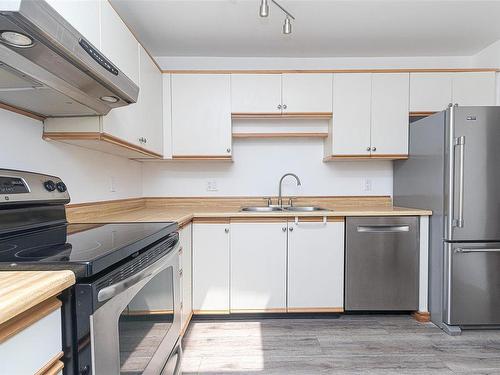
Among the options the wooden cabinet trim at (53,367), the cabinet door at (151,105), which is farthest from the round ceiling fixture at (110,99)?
the wooden cabinet trim at (53,367)

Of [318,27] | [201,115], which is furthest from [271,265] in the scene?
[318,27]

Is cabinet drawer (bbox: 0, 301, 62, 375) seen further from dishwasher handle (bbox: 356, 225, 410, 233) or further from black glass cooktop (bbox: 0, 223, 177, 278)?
dishwasher handle (bbox: 356, 225, 410, 233)

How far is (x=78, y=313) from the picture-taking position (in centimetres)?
68

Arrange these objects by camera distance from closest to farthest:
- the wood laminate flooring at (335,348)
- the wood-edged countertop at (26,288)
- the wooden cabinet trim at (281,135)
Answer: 1. the wood-edged countertop at (26,288)
2. the wood laminate flooring at (335,348)
3. the wooden cabinet trim at (281,135)

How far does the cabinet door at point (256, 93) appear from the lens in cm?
235

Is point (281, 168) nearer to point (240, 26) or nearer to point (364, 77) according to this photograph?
point (364, 77)

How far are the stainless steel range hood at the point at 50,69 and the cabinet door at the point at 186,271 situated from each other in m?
0.95

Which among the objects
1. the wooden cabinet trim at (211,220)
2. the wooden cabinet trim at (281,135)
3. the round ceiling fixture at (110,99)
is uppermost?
the wooden cabinet trim at (281,135)

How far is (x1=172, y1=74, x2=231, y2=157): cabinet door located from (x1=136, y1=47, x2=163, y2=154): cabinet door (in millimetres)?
132

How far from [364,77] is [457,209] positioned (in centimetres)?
127

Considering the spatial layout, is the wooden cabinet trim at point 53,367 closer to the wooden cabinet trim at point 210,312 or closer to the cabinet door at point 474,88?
the wooden cabinet trim at point 210,312

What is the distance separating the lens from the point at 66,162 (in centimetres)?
156

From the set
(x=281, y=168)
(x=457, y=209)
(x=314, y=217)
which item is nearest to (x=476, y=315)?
(x=457, y=209)

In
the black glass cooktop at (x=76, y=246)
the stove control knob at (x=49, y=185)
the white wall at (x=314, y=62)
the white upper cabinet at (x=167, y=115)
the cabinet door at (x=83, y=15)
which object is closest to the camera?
the black glass cooktop at (x=76, y=246)
